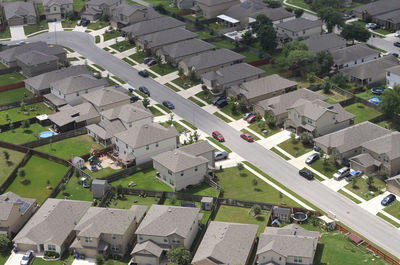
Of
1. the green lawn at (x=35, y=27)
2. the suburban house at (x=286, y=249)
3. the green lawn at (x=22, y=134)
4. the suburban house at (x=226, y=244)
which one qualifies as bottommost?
the green lawn at (x=35, y=27)

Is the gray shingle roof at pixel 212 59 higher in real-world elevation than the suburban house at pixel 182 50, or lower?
higher

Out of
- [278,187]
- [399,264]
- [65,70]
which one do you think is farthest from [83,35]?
[399,264]

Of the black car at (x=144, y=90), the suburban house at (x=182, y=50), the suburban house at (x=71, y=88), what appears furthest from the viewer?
the suburban house at (x=182, y=50)

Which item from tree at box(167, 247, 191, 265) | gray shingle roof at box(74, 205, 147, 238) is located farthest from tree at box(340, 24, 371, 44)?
tree at box(167, 247, 191, 265)

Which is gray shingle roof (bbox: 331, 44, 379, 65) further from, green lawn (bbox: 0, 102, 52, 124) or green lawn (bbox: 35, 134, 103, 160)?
green lawn (bbox: 0, 102, 52, 124)

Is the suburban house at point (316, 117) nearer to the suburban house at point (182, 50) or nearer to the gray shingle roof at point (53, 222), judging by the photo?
the suburban house at point (182, 50)

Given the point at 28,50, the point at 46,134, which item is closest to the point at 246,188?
the point at 46,134

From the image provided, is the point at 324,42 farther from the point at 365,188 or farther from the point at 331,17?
the point at 365,188

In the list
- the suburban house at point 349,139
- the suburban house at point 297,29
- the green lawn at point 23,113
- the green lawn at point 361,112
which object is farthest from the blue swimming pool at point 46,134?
the suburban house at point 297,29
